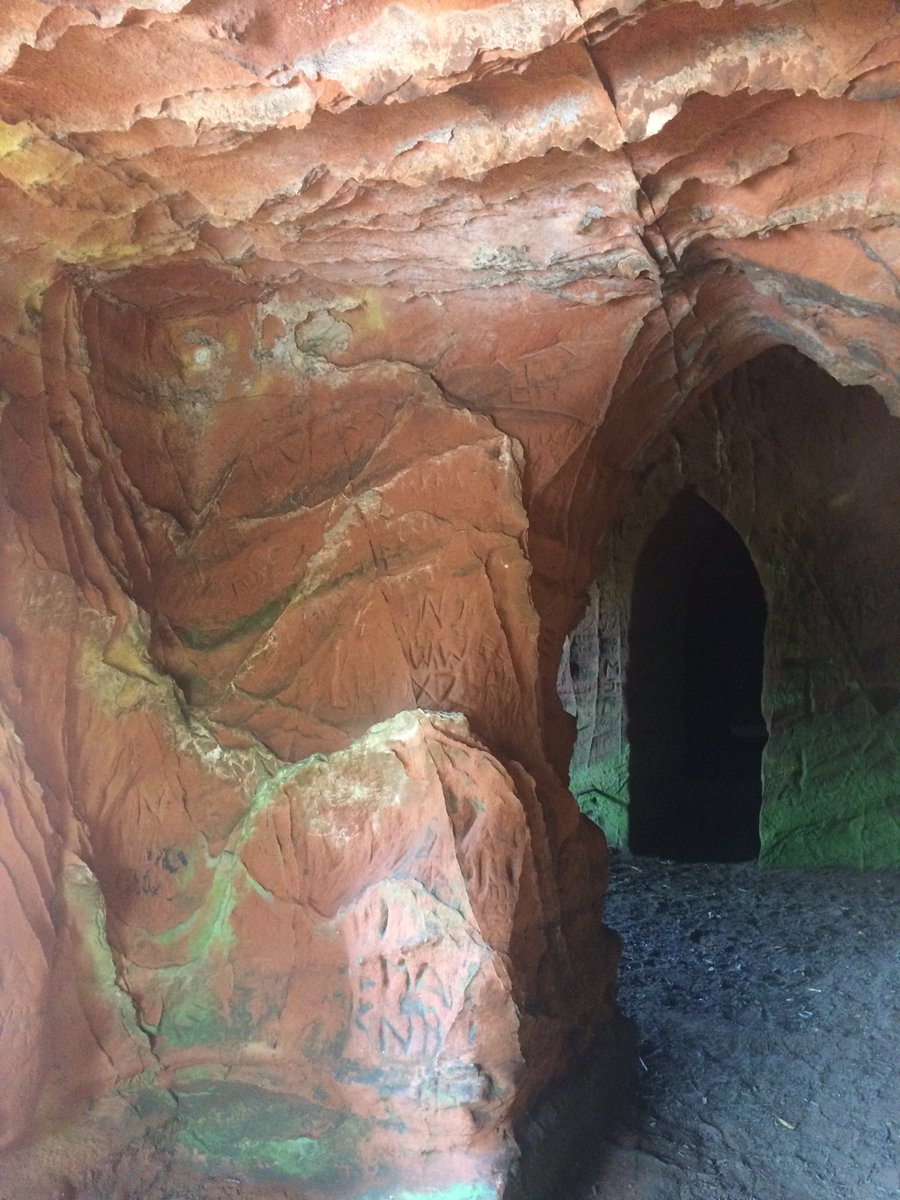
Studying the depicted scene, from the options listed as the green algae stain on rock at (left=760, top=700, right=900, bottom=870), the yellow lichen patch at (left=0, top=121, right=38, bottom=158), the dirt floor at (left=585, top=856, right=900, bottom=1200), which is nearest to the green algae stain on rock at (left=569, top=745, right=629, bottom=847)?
the dirt floor at (left=585, top=856, right=900, bottom=1200)

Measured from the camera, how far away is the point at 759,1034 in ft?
12.7

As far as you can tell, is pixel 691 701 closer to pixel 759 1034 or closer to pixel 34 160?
pixel 759 1034

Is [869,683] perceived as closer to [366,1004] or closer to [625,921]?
[625,921]

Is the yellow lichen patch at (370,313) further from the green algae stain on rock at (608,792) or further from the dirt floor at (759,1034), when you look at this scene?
the green algae stain on rock at (608,792)

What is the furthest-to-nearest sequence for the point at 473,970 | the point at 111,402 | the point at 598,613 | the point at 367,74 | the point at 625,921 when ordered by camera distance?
the point at 598,613 < the point at 625,921 < the point at 111,402 < the point at 473,970 < the point at 367,74

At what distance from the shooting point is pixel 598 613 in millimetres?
6391

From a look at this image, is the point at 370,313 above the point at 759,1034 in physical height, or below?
above

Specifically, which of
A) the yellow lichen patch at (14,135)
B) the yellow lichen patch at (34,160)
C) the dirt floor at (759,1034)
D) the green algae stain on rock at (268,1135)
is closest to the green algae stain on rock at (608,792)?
the dirt floor at (759,1034)

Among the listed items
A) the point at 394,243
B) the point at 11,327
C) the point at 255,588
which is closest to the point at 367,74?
the point at 394,243

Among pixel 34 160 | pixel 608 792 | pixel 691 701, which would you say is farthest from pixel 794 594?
pixel 34 160

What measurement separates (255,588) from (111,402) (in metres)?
0.65

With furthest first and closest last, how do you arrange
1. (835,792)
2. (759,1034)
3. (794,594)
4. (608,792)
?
1. (608,792)
2. (794,594)
3. (835,792)
4. (759,1034)

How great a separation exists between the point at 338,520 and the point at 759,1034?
8.11 ft

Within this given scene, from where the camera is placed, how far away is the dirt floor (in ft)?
9.93
